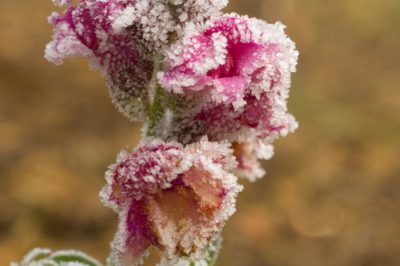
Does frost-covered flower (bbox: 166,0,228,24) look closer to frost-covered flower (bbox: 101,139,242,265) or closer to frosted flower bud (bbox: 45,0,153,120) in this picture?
frosted flower bud (bbox: 45,0,153,120)

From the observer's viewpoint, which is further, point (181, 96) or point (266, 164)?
point (266, 164)

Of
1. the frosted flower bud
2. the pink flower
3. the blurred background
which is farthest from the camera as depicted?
the blurred background

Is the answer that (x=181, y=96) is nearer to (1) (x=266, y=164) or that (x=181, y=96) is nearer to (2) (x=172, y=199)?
(2) (x=172, y=199)

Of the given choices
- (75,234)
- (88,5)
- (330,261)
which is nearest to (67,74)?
(75,234)

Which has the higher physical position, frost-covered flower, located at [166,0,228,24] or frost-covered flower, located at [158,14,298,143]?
frost-covered flower, located at [166,0,228,24]

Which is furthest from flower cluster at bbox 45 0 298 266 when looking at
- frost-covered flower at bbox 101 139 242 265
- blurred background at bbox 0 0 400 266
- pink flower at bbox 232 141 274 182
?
blurred background at bbox 0 0 400 266

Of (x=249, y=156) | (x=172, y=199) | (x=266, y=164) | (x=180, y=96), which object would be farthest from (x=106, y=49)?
(x=266, y=164)
